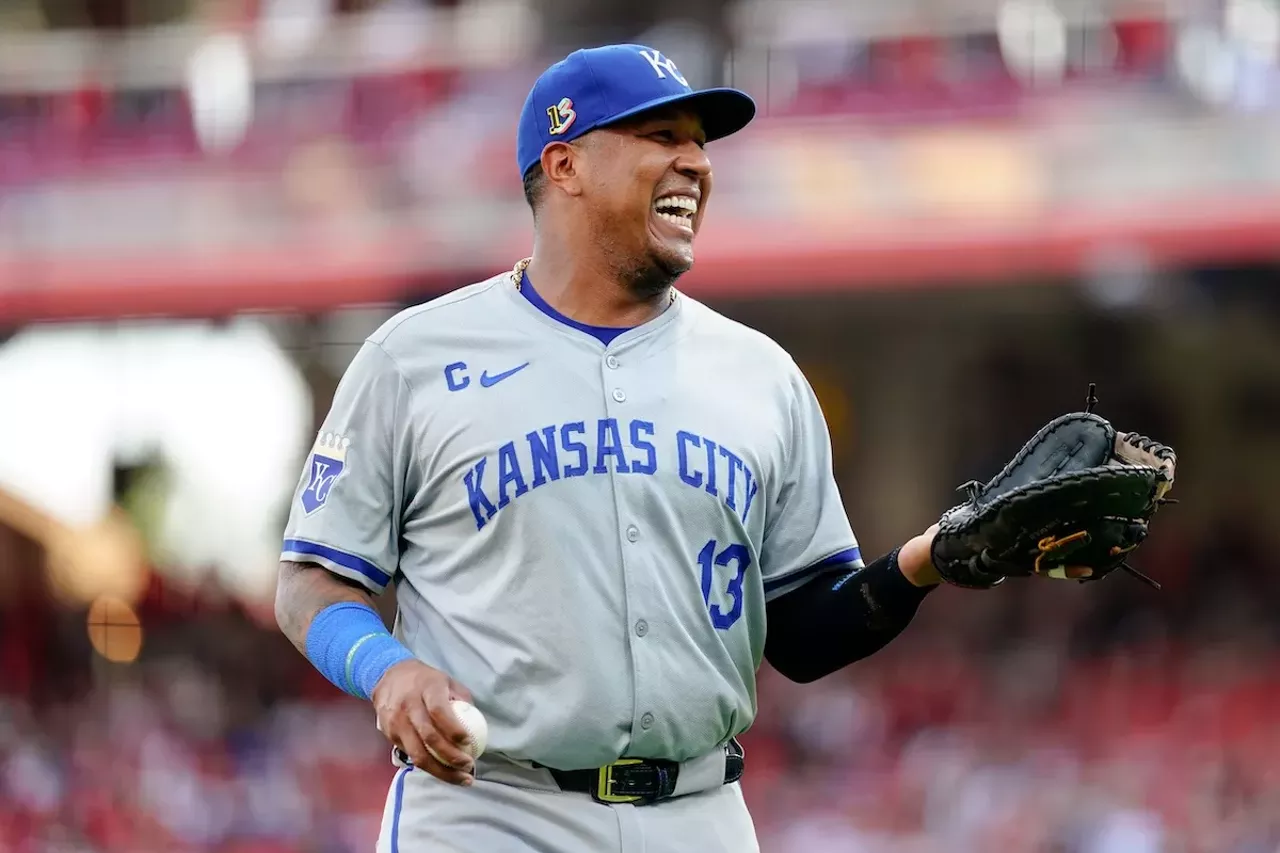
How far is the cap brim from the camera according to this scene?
3.03m

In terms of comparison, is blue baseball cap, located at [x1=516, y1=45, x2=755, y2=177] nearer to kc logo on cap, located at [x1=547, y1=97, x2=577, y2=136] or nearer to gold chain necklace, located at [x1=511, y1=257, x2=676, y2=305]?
kc logo on cap, located at [x1=547, y1=97, x2=577, y2=136]

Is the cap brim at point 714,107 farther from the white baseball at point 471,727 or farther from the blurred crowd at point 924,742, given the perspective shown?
the blurred crowd at point 924,742

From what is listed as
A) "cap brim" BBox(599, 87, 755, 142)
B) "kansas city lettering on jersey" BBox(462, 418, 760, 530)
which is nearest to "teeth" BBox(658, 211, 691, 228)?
"cap brim" BBox(599, 87, 755, 142)

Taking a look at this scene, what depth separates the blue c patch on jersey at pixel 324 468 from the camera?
116 inches

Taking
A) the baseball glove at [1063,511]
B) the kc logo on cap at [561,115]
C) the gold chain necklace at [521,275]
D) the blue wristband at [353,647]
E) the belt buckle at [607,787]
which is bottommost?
the belt buckle at [607,787]

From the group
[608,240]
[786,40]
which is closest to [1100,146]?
[786,40]

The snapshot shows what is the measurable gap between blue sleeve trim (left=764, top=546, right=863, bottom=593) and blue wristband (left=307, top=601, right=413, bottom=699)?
1.95 feet

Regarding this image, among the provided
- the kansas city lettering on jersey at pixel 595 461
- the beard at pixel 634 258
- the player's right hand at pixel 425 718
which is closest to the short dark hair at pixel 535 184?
the beard at pixel 634 258

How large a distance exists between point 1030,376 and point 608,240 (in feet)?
30.4

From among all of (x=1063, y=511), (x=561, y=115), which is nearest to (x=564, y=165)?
(x=561, y=115)

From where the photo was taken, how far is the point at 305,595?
2.95 metres

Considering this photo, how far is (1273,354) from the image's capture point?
12062mm

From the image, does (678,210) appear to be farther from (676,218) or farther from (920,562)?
(920,562)

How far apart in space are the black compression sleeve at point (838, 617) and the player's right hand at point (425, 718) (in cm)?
65
